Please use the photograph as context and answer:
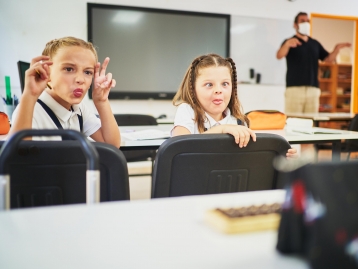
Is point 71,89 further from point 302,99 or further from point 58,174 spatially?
point 302,99

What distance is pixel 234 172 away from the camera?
115 centimetres

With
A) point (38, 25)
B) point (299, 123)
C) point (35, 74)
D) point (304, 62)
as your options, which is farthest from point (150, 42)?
point (35, 74)

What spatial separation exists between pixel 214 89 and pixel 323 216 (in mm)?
1471

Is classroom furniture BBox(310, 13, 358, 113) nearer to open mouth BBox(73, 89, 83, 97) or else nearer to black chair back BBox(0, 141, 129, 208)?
open mouth BBox(73, 89, 83, 97)

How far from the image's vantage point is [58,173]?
2.91ft

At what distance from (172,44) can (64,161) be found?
441 cm

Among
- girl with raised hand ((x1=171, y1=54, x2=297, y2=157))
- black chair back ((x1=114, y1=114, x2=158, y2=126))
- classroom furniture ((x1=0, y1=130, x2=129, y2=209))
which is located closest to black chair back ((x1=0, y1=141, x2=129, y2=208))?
classroom furniture ((x1=0, y1=130, x2=129, y2=209))

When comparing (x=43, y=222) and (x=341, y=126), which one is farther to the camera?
(x=341, y=126)

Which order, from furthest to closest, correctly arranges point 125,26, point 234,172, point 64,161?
1. point 125,26
2. point 234,172
3. point 64,161

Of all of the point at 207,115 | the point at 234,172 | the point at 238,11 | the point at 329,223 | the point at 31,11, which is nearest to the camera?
the point at 329,223

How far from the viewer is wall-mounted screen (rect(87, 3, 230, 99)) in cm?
476

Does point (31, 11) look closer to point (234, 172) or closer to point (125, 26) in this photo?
point (125, 26)

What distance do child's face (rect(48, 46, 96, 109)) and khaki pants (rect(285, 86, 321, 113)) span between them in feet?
13.2

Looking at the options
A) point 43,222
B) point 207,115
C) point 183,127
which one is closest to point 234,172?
point 183,127
